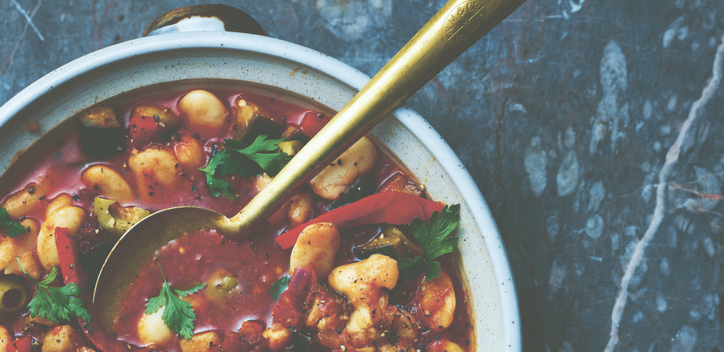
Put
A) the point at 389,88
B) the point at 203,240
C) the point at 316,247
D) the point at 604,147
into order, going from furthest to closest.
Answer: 1. the point at 604,147
2. the point at 203,240
3. the point at 316,247
4. the point at 389,88

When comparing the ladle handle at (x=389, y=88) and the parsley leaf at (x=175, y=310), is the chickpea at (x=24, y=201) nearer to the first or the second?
the parsley leaf at (x=175, y=310)

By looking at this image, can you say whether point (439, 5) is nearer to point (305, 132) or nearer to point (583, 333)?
point (305, 132)

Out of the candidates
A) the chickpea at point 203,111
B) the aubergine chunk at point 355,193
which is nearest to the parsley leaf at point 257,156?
the chickpea at point 203,111

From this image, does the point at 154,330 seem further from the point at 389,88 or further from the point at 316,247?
the point at 389,88

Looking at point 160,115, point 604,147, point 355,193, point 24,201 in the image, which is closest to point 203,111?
point 160,115

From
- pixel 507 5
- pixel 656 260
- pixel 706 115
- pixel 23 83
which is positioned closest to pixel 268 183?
pixel 507 5
